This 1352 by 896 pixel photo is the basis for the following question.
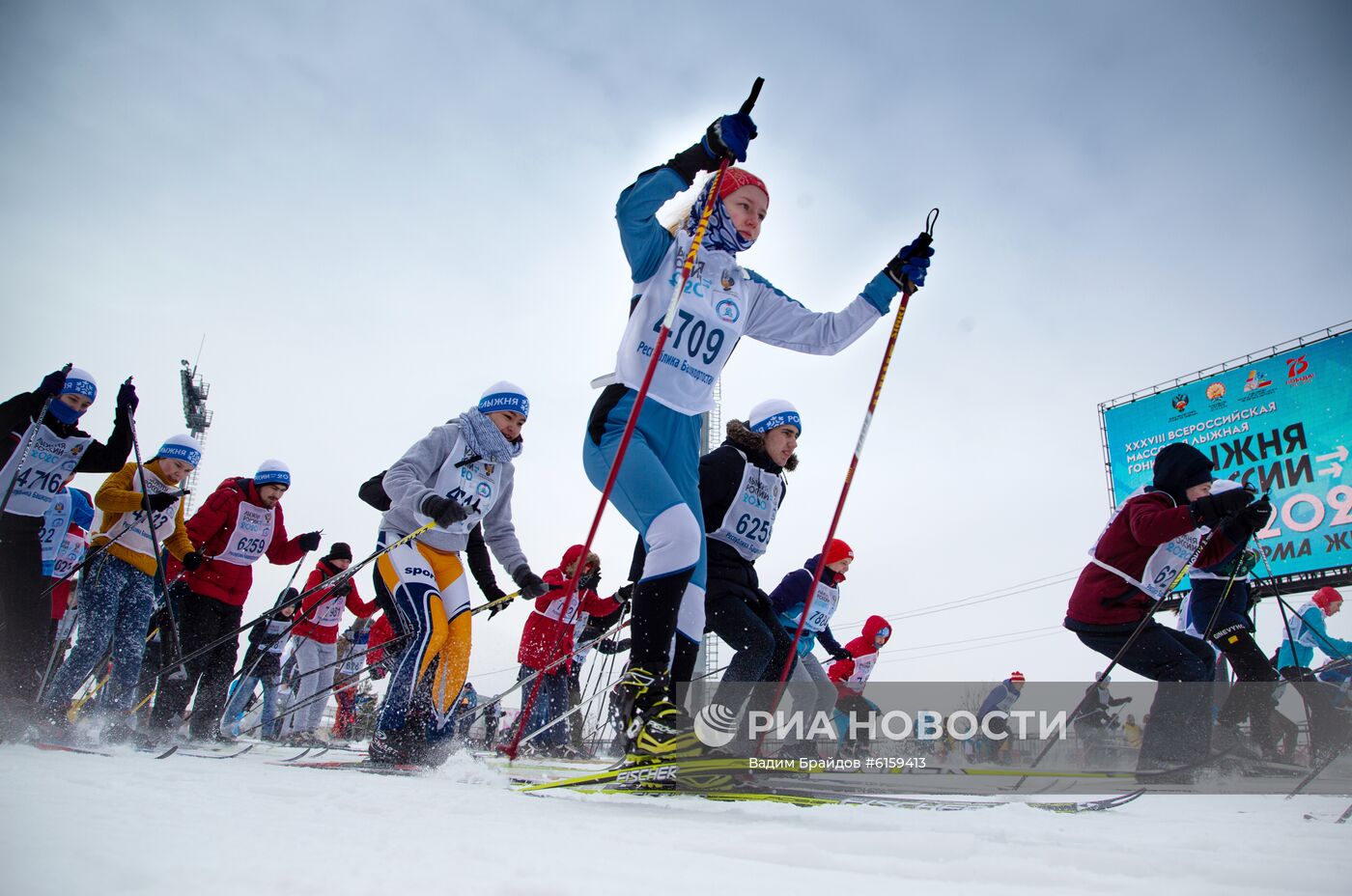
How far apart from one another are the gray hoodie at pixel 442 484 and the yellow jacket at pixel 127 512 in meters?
1.87

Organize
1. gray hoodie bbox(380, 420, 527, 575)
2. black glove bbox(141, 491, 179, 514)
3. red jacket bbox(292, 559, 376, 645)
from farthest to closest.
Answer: red jacket bbox(292, 559, 376, 645) → black glove bbox(141, 491, 179, 514) → gray hoodie bbox(380, 420, 527, 575)

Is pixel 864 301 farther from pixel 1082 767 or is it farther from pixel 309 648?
pixel 309 648

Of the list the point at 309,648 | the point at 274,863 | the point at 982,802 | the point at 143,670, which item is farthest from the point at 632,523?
the point at 309,648

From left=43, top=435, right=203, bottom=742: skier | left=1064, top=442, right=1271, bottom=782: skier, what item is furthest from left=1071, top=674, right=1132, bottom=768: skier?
left=43, top=435, right=203, bottom=742: skier

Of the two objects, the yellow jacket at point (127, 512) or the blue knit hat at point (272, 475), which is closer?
the yellow jacket at point (127, 512)

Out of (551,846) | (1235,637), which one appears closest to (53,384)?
(551,846)

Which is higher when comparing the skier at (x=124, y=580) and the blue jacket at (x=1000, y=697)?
the blue jacket at (x=1000, y=697)

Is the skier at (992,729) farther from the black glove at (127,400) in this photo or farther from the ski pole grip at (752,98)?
the black glove at (127,400)

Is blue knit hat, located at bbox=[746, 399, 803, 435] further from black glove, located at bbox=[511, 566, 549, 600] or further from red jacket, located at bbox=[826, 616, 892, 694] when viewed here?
red jacket, located at bbox=[826, 616, 892, 694]

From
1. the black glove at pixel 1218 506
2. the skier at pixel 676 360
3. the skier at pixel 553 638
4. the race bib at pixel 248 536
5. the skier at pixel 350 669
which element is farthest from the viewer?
the skier at pixel 350 669

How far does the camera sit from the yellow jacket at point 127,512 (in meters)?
4.62

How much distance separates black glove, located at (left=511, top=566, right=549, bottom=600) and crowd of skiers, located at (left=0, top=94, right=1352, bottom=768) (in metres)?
0.01

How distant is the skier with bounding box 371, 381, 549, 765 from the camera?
3.49m

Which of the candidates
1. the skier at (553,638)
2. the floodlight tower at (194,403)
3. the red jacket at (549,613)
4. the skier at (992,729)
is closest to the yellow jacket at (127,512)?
the skier at (553,638)
